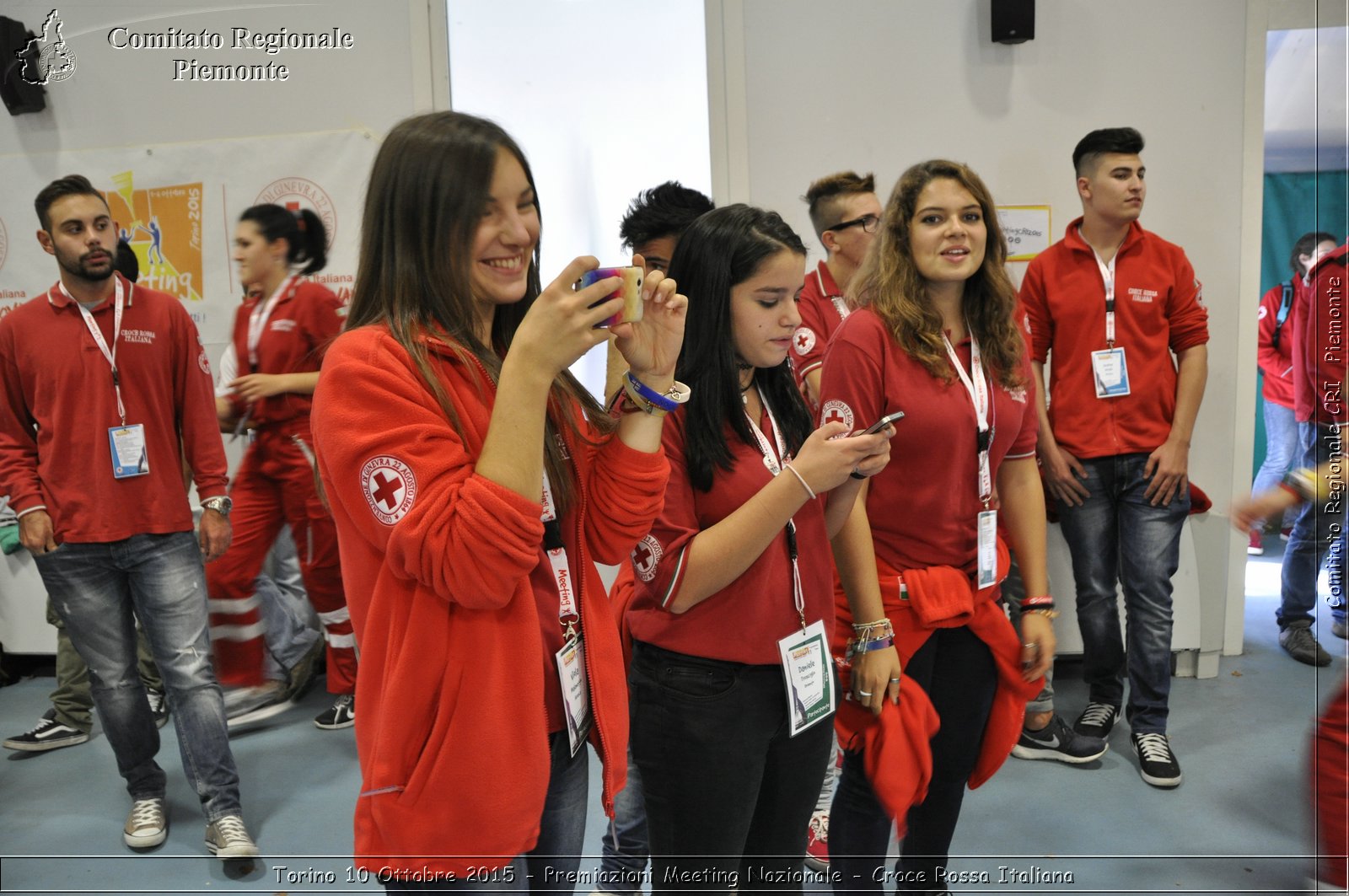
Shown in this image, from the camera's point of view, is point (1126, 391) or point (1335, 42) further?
point (1126, 391)

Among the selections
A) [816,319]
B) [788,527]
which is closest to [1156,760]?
[816,319]

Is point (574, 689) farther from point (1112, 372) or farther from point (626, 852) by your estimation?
point (1112, 372)

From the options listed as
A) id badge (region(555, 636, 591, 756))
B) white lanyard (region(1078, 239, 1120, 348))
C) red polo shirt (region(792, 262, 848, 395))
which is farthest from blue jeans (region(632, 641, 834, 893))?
white lanyard (region(1078, 239, 1120, 348))

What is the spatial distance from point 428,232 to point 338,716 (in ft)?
9.69

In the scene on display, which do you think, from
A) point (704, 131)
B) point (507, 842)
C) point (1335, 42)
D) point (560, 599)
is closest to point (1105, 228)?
point (1335, 42)

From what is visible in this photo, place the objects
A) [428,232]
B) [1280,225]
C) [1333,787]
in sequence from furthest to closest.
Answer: [1280,225] → [1333,787] → [428,232]

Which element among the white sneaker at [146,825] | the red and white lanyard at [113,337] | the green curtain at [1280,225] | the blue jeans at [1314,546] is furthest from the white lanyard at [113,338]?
the green curtain at [1280,225]

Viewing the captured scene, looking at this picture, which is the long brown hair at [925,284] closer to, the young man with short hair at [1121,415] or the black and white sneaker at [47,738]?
the young man with short hair at [1121,415]

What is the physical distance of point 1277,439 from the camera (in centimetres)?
366

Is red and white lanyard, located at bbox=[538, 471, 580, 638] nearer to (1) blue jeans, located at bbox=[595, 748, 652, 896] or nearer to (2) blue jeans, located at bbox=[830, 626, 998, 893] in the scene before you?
(2) blue jeans, located at bbox=[830, 626, 998, 893]

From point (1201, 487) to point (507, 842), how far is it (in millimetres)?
3525

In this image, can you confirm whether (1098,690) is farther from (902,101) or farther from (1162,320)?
(902,101)

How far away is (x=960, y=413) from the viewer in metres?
1.79

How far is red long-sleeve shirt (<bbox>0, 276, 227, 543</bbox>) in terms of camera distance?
8.77ft
